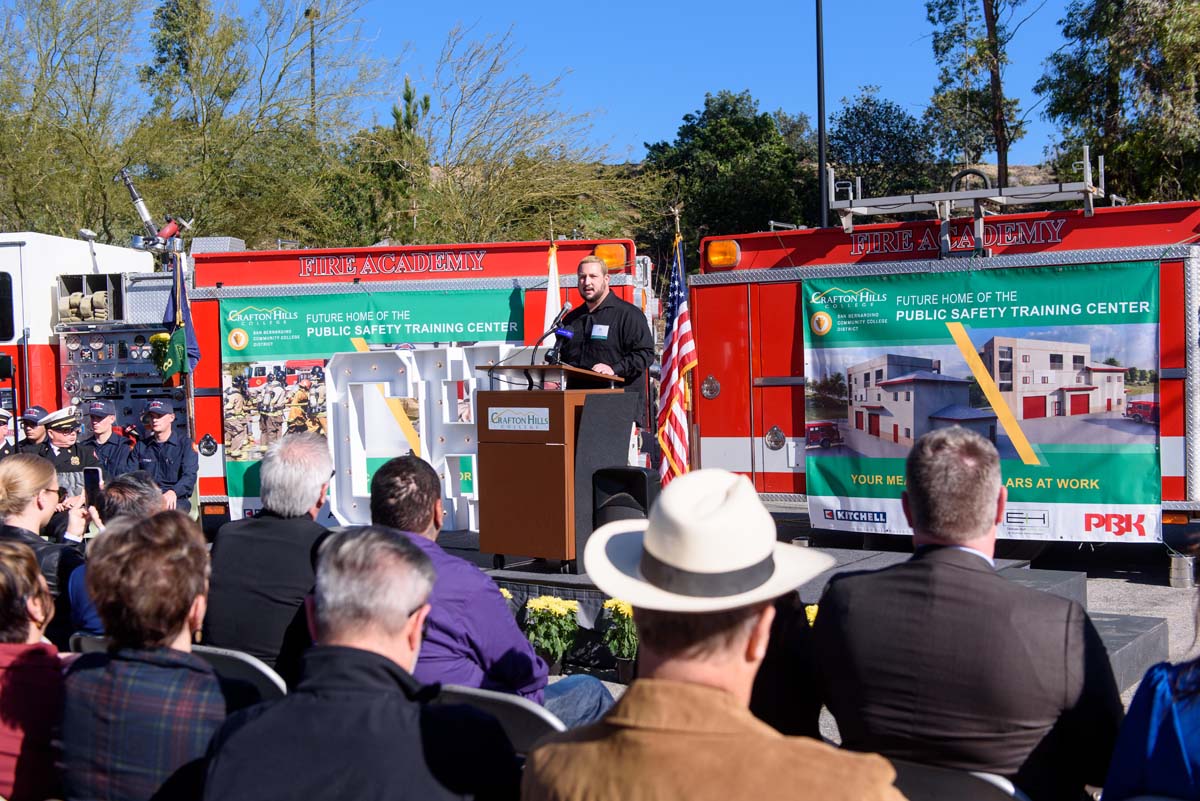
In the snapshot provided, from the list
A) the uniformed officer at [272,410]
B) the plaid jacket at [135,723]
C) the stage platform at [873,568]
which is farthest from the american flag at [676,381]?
the plaid jacket at [135,723]

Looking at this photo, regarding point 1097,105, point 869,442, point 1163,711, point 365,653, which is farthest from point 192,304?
point 1097,105

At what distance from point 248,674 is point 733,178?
29.2m

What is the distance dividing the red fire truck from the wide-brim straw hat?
6.46m

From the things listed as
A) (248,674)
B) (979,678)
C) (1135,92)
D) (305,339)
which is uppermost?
(1135,92)

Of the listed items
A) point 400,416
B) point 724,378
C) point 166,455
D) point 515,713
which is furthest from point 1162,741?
point 166,455

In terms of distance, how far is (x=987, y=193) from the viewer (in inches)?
320

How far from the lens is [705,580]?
1.99m

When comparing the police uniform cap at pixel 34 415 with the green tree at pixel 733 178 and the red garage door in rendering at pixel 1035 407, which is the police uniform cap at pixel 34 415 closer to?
the red garage door in rendering at pixel 1035 407

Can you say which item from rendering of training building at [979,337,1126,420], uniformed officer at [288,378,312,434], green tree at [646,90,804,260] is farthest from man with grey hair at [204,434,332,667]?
green tree at [646,90,804,260]

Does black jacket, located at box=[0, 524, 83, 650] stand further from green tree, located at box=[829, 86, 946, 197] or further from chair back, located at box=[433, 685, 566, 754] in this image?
green tree, located at box=[829, 86, 946, 197]

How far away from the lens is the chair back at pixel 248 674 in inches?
119

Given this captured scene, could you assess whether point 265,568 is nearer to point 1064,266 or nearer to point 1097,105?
point 1064,266

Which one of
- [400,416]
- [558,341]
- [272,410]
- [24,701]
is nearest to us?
[24,701]

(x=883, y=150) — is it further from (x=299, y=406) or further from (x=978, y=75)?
(x=299, y=406)
